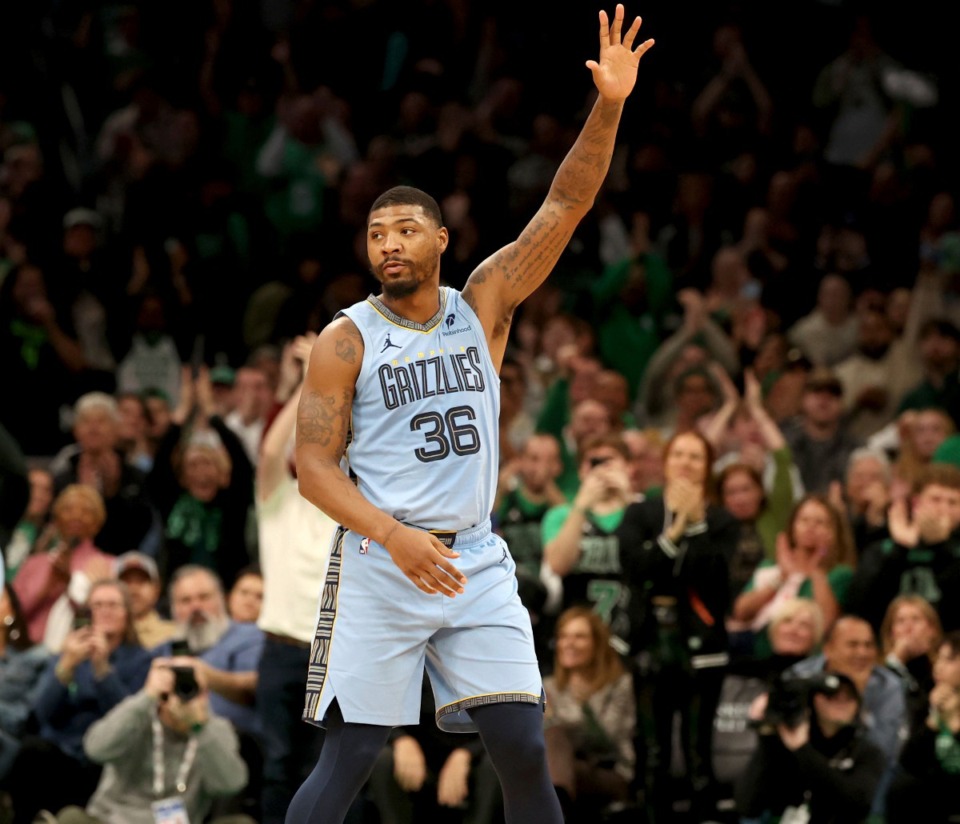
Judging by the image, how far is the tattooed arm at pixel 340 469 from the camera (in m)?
4.82

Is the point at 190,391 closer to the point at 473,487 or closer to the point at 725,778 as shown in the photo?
the point at 725,778

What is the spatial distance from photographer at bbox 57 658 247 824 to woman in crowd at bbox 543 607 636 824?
1417 millimetres

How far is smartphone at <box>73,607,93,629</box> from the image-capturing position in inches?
339

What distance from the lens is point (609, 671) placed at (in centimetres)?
865

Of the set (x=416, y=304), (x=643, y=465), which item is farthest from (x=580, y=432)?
(x=416, y=304)

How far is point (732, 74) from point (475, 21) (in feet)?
7.36

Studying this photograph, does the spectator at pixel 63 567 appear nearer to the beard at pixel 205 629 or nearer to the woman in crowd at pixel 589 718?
the beard at pixel 205 629

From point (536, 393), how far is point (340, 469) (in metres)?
6.42

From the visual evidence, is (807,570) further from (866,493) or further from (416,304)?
(416,304)

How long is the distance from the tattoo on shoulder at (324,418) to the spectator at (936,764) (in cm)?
383

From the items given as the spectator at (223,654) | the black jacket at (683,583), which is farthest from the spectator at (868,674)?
the spectator at (223,654)

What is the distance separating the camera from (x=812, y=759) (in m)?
7.89

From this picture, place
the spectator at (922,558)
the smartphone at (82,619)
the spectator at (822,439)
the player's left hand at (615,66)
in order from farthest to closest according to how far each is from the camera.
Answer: the spectator at (822,439) → the spectator at (922,558) → the smartphone at (82,619) → the player's left hand at (615,66)

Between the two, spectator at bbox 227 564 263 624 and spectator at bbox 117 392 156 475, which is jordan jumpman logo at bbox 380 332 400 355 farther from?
spectator at bbox 117 392 156 475
